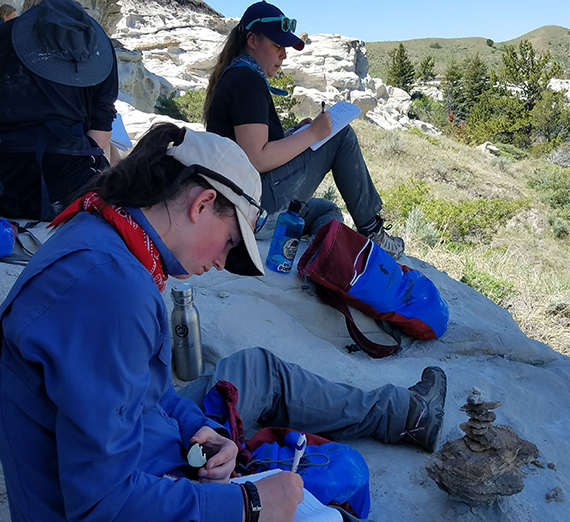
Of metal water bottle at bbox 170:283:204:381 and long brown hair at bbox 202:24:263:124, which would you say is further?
long brown hair at bbox 202:24:263:124

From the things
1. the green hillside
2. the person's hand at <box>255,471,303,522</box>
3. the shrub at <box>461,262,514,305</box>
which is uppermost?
the green hillside

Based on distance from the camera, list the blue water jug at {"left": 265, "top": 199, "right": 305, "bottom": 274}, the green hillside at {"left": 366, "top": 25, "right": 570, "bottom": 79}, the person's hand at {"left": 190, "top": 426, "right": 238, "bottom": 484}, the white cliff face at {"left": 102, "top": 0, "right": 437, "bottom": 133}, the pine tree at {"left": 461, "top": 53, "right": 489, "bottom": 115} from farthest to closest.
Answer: the green hillside at {"left": 366, "top": 25, "right": 570, "bottom": 79} → the pine tree at {"left": 461, "top": 53, "right": 489, "bottom": 115} → the white cliff face at {"left": 102, "top": 0, "right": 437, "bottom": 133} → the blue water jug at {"left": 265, "top": 199, "right": 305, "bottom": 274} → the person's hand at {"left": 190, "top": 426, "right": 238, "bottom": 484}

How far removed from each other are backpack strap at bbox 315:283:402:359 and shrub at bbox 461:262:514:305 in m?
2.00

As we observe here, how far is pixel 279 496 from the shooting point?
114cm

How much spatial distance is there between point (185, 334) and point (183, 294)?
198mm

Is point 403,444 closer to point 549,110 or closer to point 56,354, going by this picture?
point 56,354

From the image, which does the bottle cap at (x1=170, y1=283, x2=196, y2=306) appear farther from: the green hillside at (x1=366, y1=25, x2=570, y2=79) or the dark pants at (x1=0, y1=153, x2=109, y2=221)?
the green hillside at (x1=366, y1=25, x2=570, y2=79)

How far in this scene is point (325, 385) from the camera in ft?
6.93

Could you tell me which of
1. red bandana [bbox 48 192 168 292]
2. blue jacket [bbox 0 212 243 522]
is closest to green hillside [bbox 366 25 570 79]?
red bandana [bbox 48 192 168 292]

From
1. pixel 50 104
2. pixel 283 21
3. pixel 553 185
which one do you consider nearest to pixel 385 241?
pixel 283 21

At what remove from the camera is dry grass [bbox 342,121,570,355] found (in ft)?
15.4

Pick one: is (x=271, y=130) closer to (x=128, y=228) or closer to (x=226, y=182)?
(x=226, y=182)

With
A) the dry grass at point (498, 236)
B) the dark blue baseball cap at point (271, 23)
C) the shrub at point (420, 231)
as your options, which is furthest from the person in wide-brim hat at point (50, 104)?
the shrub at point (420, 231)

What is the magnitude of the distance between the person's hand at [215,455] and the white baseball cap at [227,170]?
20.4 inches
